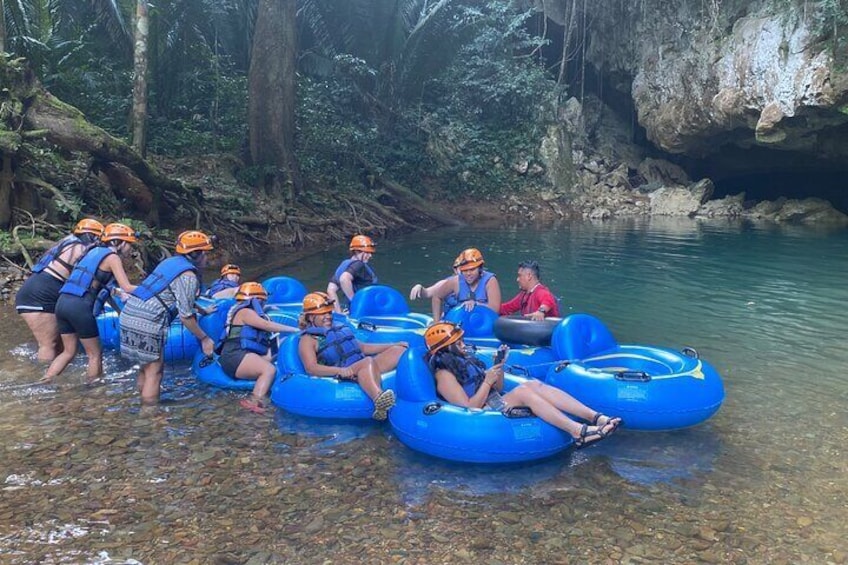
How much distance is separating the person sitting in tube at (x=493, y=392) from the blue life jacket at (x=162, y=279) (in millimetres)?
2431

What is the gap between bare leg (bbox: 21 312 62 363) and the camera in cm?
718

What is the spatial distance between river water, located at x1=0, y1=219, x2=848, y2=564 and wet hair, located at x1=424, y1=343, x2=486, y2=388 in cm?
74

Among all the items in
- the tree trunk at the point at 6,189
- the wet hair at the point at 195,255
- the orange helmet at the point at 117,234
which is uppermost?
the tree trunk at the point at 6,189

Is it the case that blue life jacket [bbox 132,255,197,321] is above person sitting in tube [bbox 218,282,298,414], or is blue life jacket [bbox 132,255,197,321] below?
above

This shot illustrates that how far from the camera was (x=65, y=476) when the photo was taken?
4855 millimetres

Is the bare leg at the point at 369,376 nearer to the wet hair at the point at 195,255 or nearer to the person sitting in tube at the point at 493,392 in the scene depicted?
the person sitting in tube at the point at 493,392

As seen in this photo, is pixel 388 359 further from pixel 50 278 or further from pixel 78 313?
pixel 50 278

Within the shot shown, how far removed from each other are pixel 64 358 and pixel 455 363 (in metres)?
4.22

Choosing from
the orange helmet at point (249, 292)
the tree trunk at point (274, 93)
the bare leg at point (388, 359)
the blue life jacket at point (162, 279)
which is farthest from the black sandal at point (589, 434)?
the tree trunk at point (274, 93)

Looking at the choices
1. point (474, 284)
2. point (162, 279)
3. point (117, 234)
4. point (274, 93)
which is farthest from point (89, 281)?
point (274, 93)

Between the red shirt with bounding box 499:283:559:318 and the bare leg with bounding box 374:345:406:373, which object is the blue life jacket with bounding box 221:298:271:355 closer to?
the bare leg with bounding box 374:345:406:373

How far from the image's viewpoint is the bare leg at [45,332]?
23.6 feet

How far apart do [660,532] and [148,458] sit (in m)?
3.72

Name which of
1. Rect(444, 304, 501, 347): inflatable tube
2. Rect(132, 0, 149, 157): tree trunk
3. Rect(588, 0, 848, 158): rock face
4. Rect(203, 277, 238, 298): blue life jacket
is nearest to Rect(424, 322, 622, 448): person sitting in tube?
Rect(444, 304, 501, 347): inflatable tube
